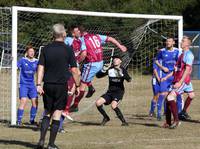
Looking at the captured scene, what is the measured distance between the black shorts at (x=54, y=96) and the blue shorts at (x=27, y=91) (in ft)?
13.9

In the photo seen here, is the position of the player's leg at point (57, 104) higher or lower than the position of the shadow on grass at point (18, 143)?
higher

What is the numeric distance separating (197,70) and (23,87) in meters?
19.1

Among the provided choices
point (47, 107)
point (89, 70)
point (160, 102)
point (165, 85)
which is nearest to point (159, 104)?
point (160, 102)

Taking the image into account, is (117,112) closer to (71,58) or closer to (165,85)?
(165,85)

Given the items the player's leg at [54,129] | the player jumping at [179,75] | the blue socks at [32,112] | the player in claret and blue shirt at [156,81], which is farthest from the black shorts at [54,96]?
the player in claret and blue shirt at [156,81]

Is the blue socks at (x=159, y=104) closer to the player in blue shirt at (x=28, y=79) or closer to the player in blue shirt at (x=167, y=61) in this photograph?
the player in blue shirt at (x=167, y=61)

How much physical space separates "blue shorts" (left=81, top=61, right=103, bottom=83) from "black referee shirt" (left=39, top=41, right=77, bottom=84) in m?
3.89

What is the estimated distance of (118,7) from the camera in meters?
41.1

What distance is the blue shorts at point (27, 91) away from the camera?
1437 cm

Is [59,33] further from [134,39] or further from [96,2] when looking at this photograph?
[96,2]

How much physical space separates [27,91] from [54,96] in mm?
4429

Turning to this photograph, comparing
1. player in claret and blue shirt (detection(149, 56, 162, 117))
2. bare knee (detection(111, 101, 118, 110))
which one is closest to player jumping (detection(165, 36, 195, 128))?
bare knee (detection(111, 101, 118, 110))

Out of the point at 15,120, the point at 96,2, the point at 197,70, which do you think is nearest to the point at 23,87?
the point at 15,120

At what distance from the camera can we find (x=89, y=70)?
14.0 metres
